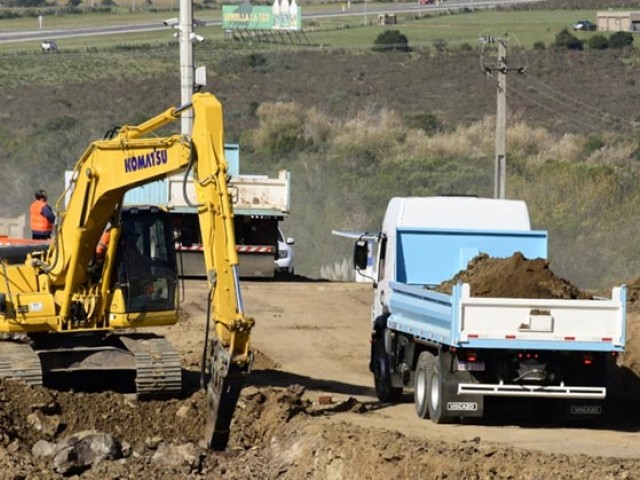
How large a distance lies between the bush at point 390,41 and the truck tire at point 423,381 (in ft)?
231

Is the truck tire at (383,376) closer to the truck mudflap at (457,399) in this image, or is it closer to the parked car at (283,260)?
the truck mudflap at (457,399)

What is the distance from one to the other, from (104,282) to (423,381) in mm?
4156

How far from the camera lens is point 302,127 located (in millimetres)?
64812

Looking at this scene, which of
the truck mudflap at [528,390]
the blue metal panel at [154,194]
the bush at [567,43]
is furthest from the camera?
the bush at [567,43]

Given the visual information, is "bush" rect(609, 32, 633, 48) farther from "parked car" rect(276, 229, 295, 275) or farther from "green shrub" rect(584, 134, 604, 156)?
"parked car" rect(276, 229, 295, 275)

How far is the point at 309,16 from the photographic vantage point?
107312 millimetres

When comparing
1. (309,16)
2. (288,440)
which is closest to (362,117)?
(309,16)

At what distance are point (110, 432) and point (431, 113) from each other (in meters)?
57.2

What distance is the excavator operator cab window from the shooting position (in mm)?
19172

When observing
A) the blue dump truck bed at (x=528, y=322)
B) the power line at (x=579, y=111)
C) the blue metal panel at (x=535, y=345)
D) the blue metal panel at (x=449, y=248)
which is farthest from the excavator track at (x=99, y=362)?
the power line at (x=579, y=111)

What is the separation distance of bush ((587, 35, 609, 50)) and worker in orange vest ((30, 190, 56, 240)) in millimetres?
64267

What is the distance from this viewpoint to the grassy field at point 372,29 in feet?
295

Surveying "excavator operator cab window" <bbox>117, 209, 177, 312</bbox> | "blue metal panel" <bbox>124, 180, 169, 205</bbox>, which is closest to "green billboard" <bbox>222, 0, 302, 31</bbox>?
"blue metal panel" <bbox>124, 180, 169, 205</bbox>

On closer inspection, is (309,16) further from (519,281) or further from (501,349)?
(501,349)
